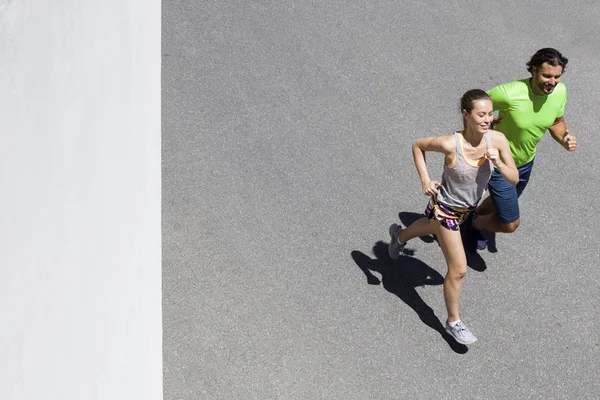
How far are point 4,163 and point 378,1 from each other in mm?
6890

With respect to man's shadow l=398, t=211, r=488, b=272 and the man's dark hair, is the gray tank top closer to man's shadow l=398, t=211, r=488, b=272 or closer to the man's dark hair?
the man's dark hair

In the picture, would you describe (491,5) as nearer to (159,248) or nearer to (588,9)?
(588,9)

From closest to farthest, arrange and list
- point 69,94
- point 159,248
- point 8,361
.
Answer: point 8,361 < point 69,94 < point 159,248

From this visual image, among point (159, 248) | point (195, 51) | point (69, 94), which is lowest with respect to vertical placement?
point (159, 248)

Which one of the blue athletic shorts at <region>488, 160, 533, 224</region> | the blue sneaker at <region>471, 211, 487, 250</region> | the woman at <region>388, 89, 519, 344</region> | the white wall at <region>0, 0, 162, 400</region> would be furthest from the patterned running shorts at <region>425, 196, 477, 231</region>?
the white wall at <region>0, 0, 162, 400</region>

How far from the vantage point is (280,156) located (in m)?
7.32

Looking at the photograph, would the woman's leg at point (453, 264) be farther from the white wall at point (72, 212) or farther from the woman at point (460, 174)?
the white wall at point (72, 212)

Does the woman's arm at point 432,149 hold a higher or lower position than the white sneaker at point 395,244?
higher

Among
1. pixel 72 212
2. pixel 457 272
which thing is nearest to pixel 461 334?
pixel 457 272

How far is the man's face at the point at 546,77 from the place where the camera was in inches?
226

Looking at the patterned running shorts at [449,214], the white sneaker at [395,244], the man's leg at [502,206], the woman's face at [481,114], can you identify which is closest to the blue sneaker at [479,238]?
the man's leg at [502,206]

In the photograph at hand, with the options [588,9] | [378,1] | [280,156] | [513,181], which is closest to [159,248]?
[280,156]

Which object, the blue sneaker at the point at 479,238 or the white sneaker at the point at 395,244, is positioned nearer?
the white sneaker at the point at 395,244

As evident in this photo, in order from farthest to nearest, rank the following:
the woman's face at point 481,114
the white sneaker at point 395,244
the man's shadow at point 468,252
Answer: the man's shadow at point 468,252, the white sneaker at point 395,244, the woman's face at point 481,114
